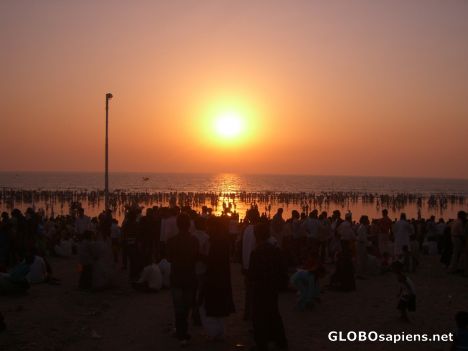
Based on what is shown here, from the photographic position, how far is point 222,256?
716 centimetres

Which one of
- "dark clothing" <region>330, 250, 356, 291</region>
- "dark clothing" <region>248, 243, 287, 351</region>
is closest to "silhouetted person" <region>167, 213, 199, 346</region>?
"dark clothing" <region>248, 243, 287, 351</region>

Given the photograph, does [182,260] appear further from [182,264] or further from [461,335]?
[461,335]

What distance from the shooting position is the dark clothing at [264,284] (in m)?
6.57

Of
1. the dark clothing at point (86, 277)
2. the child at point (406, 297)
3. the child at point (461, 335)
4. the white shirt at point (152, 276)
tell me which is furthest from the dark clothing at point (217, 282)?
the dark clothing at point (86, 277)

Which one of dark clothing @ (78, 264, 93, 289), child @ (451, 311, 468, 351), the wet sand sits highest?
child @ (451, 311, 468, 351)

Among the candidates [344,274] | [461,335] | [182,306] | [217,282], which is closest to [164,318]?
[182,306]

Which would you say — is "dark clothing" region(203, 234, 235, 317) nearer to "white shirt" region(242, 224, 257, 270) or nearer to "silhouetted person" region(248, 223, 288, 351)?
"silhouetted person" region(248, 223, 288, 351)

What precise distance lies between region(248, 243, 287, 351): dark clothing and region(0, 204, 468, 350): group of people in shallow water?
0.01 m

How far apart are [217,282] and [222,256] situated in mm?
382

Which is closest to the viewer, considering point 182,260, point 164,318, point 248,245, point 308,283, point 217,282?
point 182,260

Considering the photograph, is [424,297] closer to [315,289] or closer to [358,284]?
[358,284]

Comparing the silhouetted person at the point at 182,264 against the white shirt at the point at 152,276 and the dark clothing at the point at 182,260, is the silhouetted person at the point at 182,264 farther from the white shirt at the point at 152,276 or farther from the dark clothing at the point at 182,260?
the white shirt at the point at 152,276

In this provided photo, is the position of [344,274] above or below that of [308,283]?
below

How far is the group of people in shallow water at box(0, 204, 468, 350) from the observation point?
6906 millimetres
